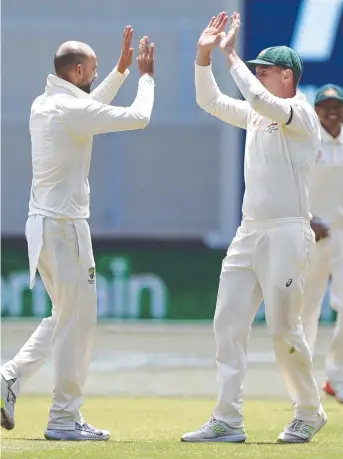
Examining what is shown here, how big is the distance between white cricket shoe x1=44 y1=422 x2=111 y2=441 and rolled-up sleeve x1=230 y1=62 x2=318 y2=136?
1.96 meters

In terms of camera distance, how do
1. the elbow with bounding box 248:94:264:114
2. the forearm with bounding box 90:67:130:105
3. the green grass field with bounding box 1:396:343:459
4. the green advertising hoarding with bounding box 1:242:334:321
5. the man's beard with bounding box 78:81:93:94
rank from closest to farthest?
the green grass field with bounding box 1:396:343:459
the elbow with bounding box 248:94:264:114
the man's beard with bounding box 78:81:93:94
the forearm with bounding box 90:67:130:105
the green advertising hoarding with bounding box 1:242:334:321

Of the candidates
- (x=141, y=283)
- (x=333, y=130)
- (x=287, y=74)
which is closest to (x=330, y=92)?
(x=333, y=130)

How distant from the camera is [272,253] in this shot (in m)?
7.81

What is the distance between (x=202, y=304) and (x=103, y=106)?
30.4ft

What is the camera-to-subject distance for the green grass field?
721cm

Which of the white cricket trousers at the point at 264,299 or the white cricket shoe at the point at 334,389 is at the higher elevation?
the white cricket trousers at the point at 264,299

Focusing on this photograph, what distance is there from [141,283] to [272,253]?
30.2 feet

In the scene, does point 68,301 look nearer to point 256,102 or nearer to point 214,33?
point 256,102

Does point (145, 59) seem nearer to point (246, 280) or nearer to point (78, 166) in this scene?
point (78, 166)

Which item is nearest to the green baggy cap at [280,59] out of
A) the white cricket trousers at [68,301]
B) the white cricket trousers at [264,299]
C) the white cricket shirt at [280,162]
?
the white cricket shirt at [280,162]

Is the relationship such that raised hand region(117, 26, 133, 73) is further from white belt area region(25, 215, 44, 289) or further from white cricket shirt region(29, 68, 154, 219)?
white belt area region(25, 215, 44, 289)

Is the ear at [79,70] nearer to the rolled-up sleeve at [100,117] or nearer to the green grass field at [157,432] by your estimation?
the rolled-up sleeve at [100,117]

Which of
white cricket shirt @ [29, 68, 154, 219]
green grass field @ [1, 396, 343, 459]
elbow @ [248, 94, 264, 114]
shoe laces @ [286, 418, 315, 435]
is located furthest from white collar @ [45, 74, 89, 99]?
shoe laces @ [286, 418, 315, 435]

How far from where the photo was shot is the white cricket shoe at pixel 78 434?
7.90 m
